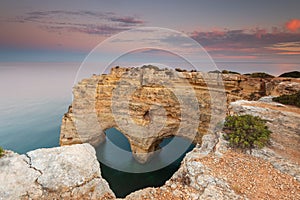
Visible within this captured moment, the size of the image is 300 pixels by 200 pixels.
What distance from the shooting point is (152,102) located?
1836 centimetres

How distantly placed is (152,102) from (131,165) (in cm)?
768

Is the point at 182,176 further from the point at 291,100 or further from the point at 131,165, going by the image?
the point at 131,165

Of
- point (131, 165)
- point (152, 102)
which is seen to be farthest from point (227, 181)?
point (131, 165)

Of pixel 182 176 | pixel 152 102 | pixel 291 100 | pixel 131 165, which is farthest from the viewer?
pixel 131 165

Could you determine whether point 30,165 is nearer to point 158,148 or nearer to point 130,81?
point 130,81

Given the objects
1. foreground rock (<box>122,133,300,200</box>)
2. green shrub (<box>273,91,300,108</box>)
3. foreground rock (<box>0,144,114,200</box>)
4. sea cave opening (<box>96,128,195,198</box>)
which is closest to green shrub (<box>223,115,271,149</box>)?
foreground rock (<box>122,133,300,200</box>)

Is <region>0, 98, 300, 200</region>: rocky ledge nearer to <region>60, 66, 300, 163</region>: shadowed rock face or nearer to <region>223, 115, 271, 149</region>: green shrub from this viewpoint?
<region>223, 115, 271, 149</region>: green shrub

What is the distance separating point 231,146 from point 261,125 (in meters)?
1.79

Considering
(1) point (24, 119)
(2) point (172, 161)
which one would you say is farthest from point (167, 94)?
(1) point (24, 119)

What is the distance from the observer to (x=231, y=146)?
675 cm

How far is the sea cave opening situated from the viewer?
15.3 m

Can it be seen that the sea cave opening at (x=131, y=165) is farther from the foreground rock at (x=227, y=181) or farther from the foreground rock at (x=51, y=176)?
the foreground rock at (x=227, y=181)

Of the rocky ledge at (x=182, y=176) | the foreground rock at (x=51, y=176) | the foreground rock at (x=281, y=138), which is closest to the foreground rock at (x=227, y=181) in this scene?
the rocky ledge at (x=182, y=176)

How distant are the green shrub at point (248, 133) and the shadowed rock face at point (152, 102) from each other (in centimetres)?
931
